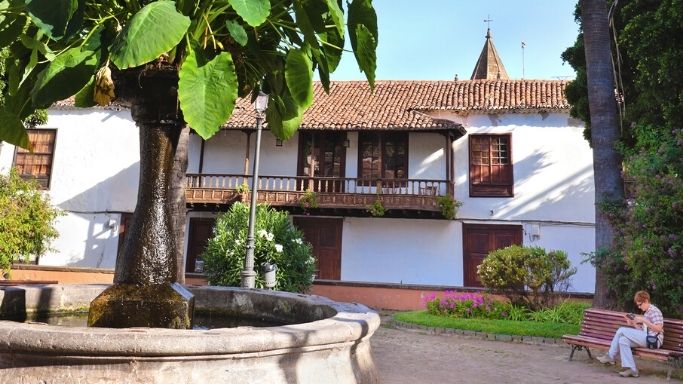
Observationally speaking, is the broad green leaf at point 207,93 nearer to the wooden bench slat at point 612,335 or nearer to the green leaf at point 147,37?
the green leaf at point 147,37

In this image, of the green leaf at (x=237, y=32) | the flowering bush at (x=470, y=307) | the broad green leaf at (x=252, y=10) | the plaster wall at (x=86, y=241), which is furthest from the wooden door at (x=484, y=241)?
the broad green leaf at (x=252, y=10)

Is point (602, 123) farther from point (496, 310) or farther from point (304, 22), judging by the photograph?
point (304, 22)

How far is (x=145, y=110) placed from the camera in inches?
107

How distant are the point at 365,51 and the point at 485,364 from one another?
19.1 ft

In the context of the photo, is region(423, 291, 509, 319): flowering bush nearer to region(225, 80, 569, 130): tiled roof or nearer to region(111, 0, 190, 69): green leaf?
region(225, 80, 569, 130): tiled roof

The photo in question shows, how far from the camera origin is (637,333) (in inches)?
247

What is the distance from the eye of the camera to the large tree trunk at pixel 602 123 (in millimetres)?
9000

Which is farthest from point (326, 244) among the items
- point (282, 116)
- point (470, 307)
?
point (282, 116)

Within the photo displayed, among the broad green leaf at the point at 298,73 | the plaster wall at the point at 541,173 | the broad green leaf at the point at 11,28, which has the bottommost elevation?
the broad green leaf at the point at 298,73

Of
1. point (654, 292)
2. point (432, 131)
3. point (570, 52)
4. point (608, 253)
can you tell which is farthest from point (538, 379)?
point (432, 131)

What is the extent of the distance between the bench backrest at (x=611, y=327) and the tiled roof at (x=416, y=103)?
9.60 meters

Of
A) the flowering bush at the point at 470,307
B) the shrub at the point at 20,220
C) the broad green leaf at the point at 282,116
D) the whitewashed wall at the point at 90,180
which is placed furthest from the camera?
the whitewashed wall at the point at 90,180

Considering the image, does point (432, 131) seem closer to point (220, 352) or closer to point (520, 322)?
point (520, 322)

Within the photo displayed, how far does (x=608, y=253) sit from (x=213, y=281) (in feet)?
29.1
